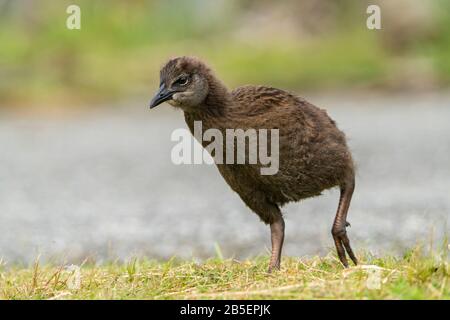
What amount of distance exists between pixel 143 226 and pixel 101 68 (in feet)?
36.8

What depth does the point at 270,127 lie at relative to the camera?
6.20 m

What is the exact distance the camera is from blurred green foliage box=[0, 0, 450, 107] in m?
21.0

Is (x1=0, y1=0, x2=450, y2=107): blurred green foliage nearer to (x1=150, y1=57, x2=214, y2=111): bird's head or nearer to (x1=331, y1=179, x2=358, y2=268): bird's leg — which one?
(x1=331, y1=179, x2=358, y2=268): bird's leg

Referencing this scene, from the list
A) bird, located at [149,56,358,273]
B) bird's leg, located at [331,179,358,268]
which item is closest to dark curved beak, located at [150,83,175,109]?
bird, located at [149,56,358,273]

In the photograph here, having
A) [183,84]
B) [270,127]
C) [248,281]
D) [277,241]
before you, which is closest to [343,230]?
[277,241]

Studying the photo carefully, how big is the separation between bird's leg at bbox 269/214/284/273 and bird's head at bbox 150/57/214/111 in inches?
36.1

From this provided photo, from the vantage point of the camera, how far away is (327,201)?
11867 mm

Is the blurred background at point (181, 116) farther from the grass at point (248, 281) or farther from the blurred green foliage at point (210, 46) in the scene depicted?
the grass at point (248, 281)

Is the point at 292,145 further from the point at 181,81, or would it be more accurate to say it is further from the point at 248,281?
the point at 248,281

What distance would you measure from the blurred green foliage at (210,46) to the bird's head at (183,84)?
540 inches

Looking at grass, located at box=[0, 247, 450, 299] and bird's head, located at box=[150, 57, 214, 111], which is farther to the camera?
bird's head, located at box=[150, 57, 214, 111]

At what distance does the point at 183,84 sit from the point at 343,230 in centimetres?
137

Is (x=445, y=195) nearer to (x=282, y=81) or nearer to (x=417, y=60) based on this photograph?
(x=282, y=81)
